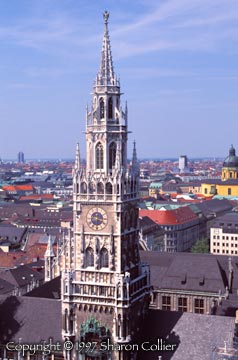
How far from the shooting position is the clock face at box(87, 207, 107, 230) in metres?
61.8

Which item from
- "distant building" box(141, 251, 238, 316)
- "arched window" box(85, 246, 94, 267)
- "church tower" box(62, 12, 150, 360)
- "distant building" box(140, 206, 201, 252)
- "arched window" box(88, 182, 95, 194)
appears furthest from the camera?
"distant building" box(140, 206, 201, 252)

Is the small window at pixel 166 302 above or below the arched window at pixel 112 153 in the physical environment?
below

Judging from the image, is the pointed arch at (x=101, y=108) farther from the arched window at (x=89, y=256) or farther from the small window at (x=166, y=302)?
the small window at (x=166, y=302)

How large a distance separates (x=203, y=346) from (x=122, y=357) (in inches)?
341

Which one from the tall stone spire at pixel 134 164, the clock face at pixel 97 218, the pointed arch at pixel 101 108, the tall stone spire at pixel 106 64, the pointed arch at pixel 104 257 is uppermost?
the tall stone spire at pixel 106 64

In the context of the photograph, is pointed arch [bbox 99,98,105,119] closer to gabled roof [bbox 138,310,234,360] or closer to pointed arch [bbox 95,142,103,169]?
pointed arch [bbox 95,142,103,169]

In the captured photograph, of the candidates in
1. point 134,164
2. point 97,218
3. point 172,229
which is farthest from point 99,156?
point 172,229

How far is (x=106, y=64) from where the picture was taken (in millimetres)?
63562

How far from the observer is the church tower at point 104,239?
61000 millimetres

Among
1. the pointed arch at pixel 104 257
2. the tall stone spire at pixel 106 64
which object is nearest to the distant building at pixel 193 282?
the pointed arch at pixel 104 257

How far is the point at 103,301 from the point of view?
61500 millimetres

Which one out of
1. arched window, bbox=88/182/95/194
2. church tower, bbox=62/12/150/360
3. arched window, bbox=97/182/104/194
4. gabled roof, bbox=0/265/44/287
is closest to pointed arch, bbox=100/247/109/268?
church tower, bbox=62/12/150/360

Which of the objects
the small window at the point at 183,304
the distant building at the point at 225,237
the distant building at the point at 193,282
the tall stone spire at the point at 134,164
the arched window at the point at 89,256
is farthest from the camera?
the distant building at the point at 225,237

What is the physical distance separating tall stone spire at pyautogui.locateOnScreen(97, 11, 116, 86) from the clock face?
1394 cm
